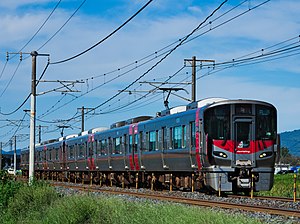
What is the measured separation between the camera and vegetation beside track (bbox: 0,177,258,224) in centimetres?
987

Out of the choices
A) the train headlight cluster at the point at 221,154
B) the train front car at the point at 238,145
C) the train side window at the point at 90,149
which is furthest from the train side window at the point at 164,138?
the train side window at the point at 90,149

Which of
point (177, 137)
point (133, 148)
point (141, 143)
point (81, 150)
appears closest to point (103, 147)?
point (81, 150)

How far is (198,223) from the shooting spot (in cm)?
910

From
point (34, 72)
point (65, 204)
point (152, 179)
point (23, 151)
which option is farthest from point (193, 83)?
point (23, 151)

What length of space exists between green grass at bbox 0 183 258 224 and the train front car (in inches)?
195

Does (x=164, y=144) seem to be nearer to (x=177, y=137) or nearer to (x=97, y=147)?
(x=177, y=137)

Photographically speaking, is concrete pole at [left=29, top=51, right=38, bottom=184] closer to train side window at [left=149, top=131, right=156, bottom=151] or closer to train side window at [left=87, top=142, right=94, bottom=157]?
train side window at [left=149, top=131, right=156, bottom=151]

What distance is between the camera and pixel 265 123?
2055 cm

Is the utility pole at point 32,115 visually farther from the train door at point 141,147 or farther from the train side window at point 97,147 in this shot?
the train side window at point 97,147

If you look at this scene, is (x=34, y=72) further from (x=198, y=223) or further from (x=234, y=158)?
(x=198, y=223)

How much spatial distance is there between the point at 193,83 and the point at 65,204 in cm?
1565

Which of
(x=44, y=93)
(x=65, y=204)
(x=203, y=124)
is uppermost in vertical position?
(x=44, y=93)

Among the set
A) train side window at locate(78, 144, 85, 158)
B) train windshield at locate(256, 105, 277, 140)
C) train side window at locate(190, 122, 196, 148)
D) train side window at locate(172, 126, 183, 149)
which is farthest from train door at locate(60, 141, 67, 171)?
train windshield at locate(256, 105, 277, 140)

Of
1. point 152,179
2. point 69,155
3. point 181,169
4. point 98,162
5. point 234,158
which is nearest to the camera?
point 234,158
